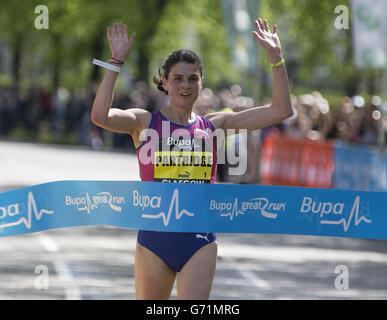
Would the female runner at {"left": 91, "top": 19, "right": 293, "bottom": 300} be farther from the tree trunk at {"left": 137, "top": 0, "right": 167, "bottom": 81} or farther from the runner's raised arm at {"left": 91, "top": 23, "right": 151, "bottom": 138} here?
→ the tree trunk at {"left": 137, "top": 0, "right": 167, "bottom": 81}

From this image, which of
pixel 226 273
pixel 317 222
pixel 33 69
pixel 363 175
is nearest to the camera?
pixel 317 222

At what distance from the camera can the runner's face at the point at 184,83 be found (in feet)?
19.0

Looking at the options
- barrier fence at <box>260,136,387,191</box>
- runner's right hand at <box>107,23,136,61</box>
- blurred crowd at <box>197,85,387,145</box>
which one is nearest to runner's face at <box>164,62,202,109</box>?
runner's right hand at <box>107,23,136,61</box>

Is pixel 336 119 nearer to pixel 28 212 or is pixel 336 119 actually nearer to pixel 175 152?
pixel 28 212

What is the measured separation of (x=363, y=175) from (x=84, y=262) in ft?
22.9

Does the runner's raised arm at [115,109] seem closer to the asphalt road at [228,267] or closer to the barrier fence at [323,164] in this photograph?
the asphalt road at [228,267]

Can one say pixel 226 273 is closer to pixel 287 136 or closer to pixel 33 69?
pixel 287 136

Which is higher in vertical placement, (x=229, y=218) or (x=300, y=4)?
(x=300, y=4)

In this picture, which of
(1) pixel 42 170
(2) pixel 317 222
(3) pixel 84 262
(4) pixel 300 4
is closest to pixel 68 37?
(4) pixel 300 4

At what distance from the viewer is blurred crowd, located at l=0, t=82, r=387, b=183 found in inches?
771

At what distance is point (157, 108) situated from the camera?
109ft

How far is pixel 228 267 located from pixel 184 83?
20.7 ft

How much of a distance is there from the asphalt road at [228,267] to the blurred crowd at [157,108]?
2.53 m

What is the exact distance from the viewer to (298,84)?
3002 inches
